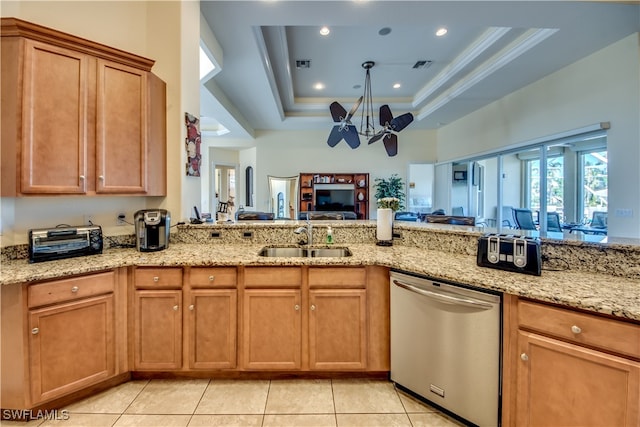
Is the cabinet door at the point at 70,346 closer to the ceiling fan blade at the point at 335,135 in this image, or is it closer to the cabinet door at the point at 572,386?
the cabinet door at the point at 572,386

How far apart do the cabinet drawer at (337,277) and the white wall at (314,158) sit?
5.39 metres

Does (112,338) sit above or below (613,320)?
below

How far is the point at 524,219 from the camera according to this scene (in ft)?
15.9

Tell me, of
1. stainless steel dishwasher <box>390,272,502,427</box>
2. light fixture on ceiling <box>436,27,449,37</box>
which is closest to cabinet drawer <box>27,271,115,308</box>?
stainless steel dishwasher <box>390,272,502,427</box>

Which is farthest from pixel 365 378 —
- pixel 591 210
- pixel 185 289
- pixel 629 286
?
pixel 591 210

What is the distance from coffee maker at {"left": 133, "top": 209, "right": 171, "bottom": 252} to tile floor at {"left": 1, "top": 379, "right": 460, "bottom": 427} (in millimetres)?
978

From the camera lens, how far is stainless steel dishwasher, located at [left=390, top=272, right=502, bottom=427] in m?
1.49

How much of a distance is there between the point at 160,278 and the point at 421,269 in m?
1.76

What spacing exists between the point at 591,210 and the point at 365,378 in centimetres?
406

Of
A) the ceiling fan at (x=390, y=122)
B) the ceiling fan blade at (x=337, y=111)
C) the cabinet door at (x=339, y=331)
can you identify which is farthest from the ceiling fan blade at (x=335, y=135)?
the cabinet door at (x=339, y=331)

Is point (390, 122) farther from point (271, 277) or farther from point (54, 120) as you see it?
point (54, 120)

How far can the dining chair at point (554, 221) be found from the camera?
424 cm

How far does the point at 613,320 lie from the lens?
3.79ft

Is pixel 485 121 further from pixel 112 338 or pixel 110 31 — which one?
pixel 112 338
